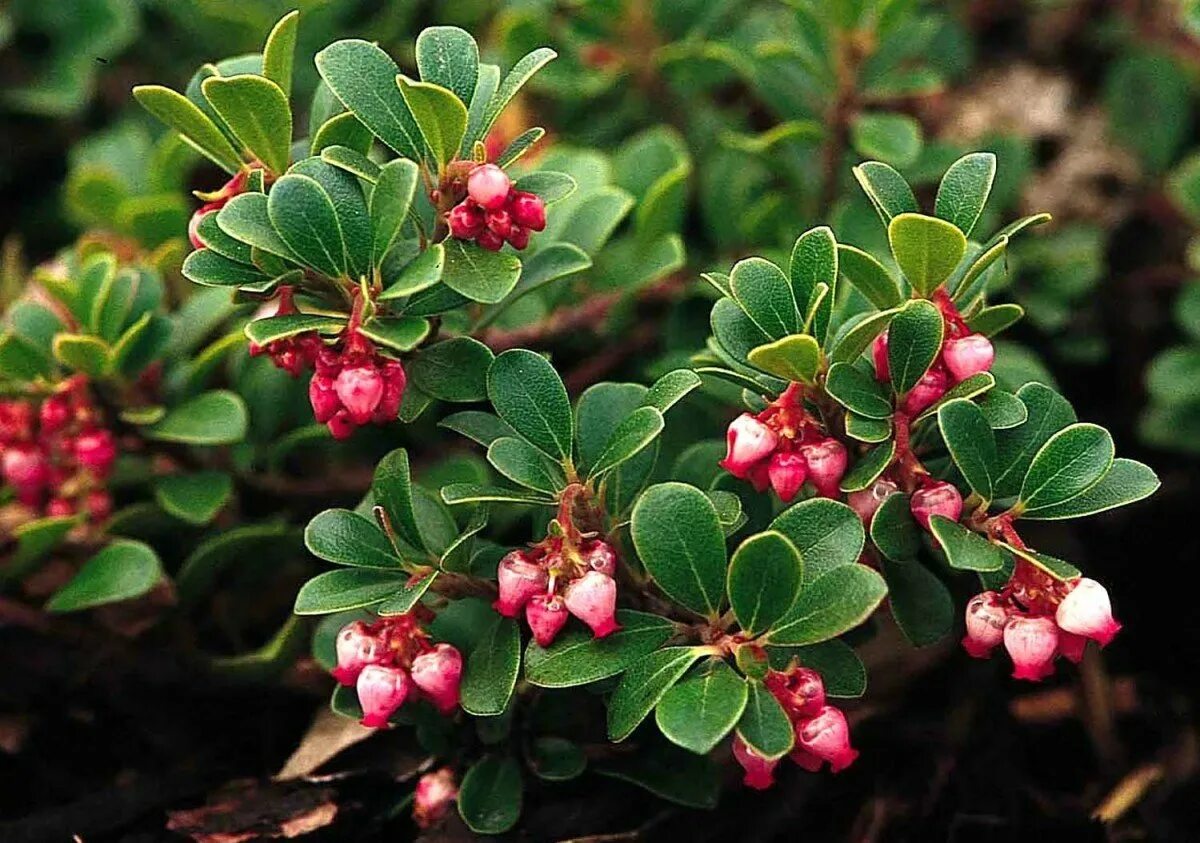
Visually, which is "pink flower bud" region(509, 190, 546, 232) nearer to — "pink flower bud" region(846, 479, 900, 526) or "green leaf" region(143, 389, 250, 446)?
"pink flower bud" region(846, 479, 900, 526)

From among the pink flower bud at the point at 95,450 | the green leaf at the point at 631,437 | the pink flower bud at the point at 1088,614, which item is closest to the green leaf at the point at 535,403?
the green leaf at the point at 631,437

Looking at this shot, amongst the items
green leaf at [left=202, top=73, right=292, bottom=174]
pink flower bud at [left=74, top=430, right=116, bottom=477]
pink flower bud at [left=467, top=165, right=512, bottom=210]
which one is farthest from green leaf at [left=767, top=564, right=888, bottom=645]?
pink flower bud at [left=74, top=430, right=116, bottom=477]

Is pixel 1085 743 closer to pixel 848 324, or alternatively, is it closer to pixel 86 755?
pixel 848 324

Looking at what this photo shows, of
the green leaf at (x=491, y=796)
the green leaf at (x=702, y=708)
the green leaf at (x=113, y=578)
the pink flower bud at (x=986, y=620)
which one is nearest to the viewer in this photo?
the green leaf at (x=702, y=708)

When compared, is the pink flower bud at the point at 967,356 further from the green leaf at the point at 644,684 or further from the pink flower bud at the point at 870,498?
the green leaf at the point at 644,684

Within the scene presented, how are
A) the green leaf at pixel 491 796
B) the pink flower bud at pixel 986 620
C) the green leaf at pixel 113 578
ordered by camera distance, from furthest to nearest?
the green leaf at pixel 113 578 → the green leaf at pixel 491 796 → the pink flower bud at pixel 986 620

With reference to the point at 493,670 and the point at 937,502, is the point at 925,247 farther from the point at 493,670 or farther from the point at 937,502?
the point at 493,670
